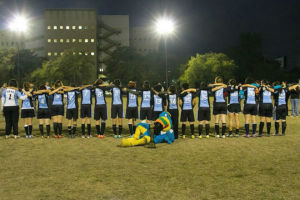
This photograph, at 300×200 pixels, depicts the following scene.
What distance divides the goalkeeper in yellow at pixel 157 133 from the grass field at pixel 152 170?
39 cm

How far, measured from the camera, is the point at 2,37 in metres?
115

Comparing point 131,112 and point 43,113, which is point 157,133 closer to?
point 131,112

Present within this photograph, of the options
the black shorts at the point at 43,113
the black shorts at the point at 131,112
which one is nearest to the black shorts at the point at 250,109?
the black shorts at the point at 131,112

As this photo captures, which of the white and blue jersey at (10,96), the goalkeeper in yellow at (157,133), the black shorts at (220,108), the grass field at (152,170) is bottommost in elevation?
the grass field at (152,170)

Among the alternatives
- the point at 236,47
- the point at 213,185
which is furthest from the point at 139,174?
the point at 236,47

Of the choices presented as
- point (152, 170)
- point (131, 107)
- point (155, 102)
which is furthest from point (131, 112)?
point (152, 170)

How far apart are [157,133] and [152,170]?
3.27 m

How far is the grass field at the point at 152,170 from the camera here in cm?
574

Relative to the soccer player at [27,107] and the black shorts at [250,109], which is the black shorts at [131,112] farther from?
the black shorts at [250,109]

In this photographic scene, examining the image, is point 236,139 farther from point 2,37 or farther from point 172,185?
point 2,37

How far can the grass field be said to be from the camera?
5.74 metres

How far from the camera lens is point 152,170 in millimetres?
7301

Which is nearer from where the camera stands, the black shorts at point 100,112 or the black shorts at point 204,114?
the black shorts at point 204,114

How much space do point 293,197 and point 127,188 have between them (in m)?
3.09
